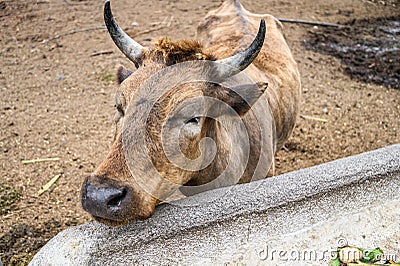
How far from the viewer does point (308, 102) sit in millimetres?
6309

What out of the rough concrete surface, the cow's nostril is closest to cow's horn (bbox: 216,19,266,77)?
the rough concrete surface

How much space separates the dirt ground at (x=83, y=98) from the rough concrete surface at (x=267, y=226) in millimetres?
1518

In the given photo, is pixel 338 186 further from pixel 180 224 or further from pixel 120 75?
pixel 120 75

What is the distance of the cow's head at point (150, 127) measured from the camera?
234 cm

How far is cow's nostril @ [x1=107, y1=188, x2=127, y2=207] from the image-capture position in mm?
2301

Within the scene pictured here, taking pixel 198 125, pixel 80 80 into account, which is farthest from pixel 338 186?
pixel 80 80

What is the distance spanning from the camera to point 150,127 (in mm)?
2572

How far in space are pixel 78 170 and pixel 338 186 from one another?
2.82 meters
